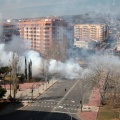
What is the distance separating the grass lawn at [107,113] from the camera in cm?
1991

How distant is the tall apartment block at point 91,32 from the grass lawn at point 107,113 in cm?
4769

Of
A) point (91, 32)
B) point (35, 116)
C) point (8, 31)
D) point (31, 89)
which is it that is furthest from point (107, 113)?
point (91, 32)

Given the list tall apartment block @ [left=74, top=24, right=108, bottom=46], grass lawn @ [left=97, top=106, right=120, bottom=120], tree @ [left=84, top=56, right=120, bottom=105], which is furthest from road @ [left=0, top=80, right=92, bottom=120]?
tall apartment block @ [left=74, top=24, right=108, bottom=46]

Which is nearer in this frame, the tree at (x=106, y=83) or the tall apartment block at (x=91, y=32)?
the tree at (x=106, y=83)

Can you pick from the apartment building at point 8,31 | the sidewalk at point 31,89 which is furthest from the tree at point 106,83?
the apartment building at point 8,31

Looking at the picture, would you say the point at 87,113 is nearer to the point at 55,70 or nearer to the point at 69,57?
the point at 55,70

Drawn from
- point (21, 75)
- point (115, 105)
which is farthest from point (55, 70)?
point (115, 105)

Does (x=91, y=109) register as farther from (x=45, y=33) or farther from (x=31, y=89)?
(x=45, y=33)

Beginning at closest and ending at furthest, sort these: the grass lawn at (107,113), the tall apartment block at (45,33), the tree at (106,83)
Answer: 1. the grass lawn at (107,113)
2. the tree at (106,83)
3. the tall apartment block at (45,33)

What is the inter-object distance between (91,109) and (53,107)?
2.82 meters

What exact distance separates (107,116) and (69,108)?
3304 mm

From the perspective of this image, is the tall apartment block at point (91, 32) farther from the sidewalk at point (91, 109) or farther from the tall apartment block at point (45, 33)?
the sidewalk at point (91, 109)

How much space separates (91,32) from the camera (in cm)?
→ 7544

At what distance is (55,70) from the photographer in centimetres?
3603
